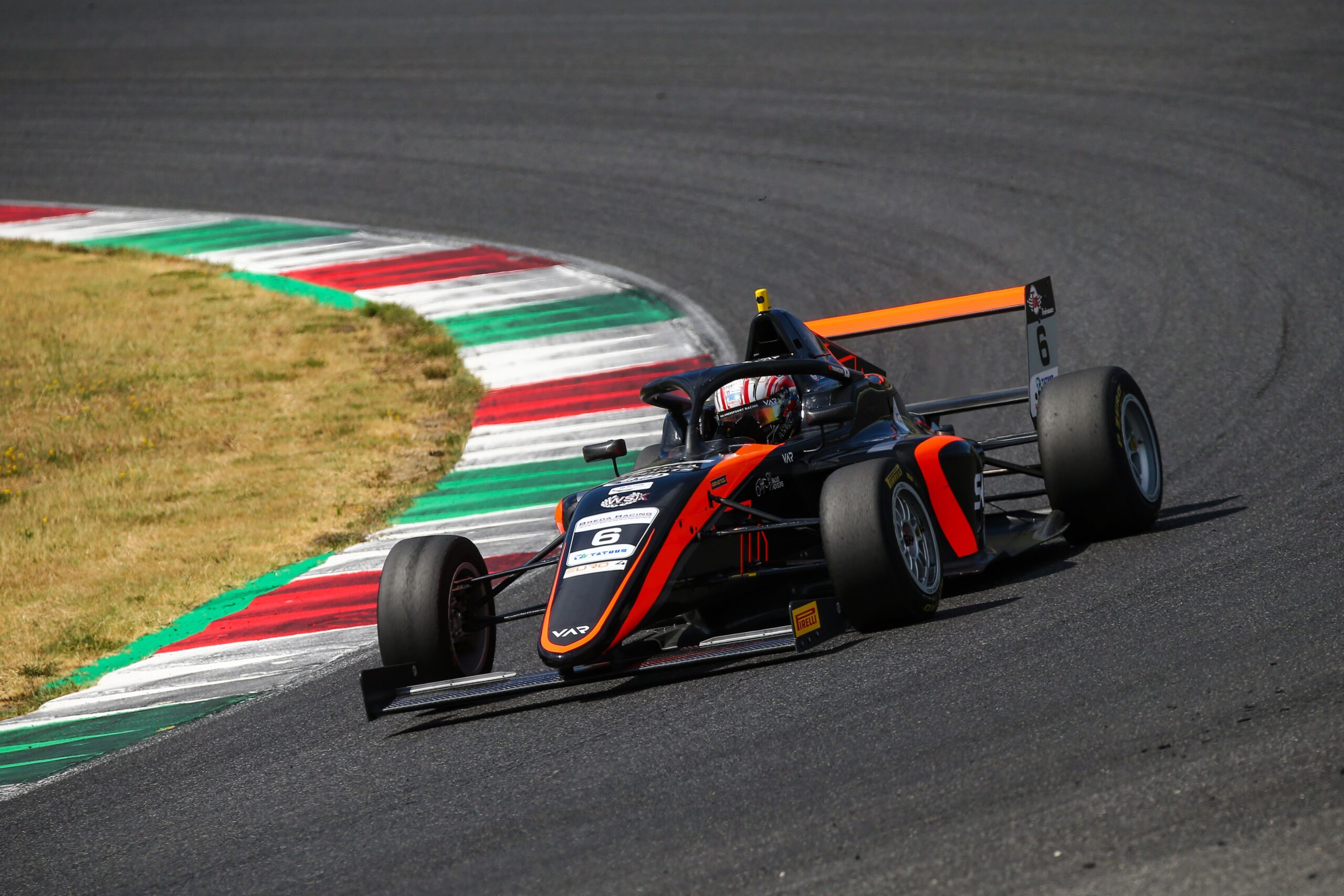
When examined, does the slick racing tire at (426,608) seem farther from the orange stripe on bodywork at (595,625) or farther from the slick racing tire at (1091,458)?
the slick racing tire at (1091,458)

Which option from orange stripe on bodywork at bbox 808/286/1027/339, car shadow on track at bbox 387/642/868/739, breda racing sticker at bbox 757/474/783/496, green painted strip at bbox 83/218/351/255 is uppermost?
green painted strip at bbox 83/218/351/255

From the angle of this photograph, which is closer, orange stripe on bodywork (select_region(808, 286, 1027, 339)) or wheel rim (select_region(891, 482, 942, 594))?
wheel rim (select_region(891, 482, 942, 594))

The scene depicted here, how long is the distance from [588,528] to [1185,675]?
2594 millimetres

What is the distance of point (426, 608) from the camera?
703 cm

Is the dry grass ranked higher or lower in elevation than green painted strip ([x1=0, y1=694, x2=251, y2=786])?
higher

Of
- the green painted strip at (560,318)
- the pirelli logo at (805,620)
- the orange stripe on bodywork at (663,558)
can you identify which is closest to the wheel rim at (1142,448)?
the orange stripe on bodywork at (663,558)

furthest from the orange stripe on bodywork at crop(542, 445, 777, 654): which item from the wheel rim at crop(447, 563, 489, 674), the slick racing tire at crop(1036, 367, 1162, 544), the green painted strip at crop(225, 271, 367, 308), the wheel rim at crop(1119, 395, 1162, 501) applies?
the green painted strip at crop(225, 271, 367, 308)

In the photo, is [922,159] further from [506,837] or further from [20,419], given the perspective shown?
[506,837]

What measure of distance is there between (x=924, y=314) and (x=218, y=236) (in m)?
13.1

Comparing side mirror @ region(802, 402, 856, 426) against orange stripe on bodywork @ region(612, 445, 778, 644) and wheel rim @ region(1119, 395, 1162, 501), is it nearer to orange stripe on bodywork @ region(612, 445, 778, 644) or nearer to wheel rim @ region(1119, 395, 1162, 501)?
orange stripe on bodywork @ region(612, 445, 778, 644)

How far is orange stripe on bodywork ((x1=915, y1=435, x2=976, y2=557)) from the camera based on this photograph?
293 inches

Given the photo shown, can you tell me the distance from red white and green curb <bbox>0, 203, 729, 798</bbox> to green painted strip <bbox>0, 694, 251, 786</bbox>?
0.01 meters

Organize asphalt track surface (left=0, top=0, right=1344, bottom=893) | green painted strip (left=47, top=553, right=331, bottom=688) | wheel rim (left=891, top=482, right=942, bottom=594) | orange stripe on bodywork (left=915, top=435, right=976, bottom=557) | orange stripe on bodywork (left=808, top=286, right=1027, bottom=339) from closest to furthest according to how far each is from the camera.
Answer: asphalt track surface (left=0, top=0, right=1344, bottom=893) < wheel rim (left=891, top=482, right=942, bottom=594) < orange stripe on bodywork (left=915, top=435, right=976, bottom=557) < green painted strip (left=47, top=553, right=331, bottom=688) < orange stripe on bodywork (left=808, top=286, right=1027, bottom=339)

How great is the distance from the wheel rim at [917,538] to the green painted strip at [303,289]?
1098 cm
